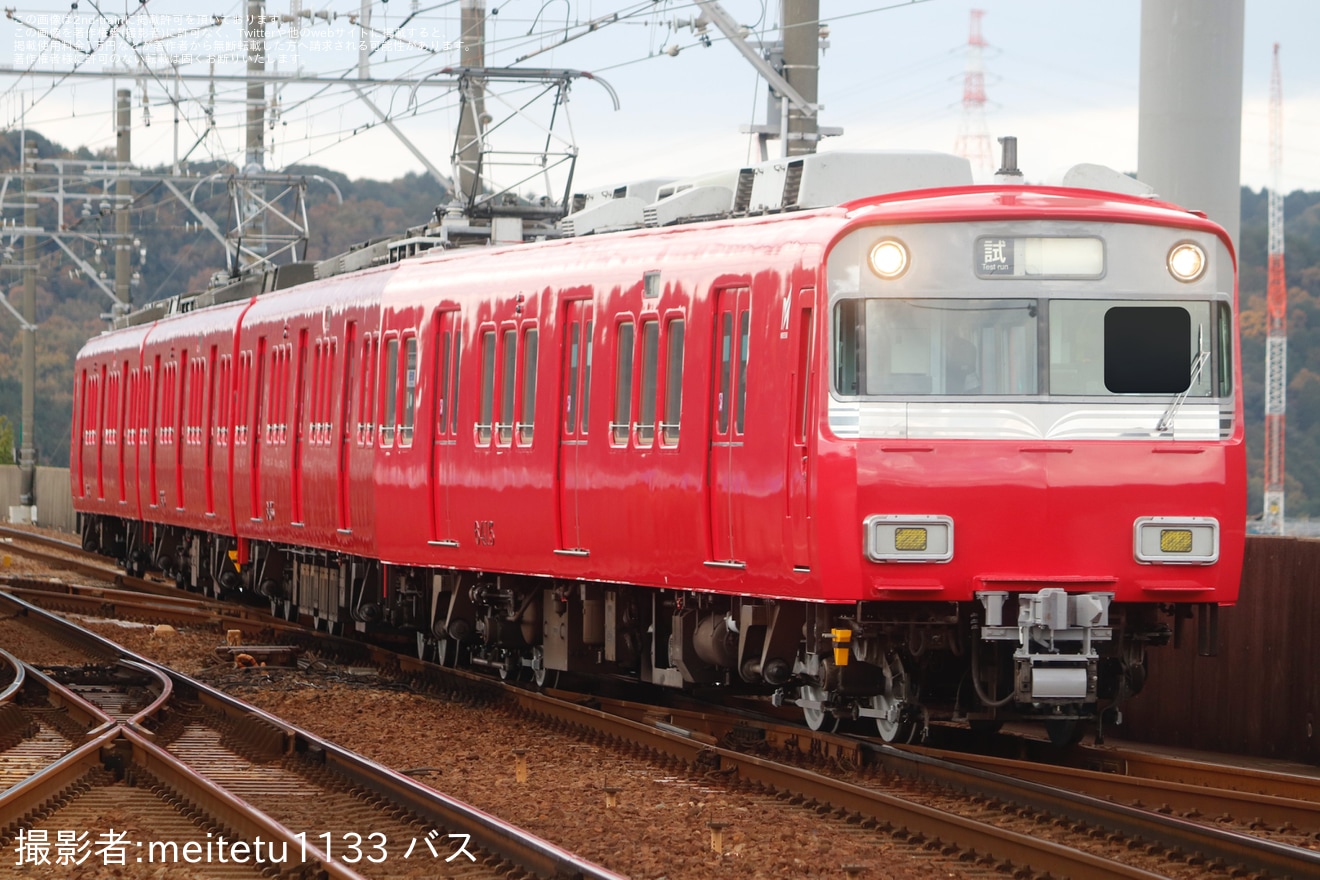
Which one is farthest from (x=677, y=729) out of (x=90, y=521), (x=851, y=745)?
(x=90, y=521)

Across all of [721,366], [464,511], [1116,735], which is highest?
[721,366]

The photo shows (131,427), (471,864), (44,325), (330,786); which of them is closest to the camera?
(471,864)

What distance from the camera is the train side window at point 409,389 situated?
17.2m

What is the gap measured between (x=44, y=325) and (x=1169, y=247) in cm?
8416

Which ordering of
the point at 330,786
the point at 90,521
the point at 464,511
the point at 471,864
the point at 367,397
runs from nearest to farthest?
the point at 471,864 → the point at 330,786 → the point at 464,511 → the point at 367,397 → the point at 90,521

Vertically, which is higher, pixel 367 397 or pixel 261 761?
pixel 367 397

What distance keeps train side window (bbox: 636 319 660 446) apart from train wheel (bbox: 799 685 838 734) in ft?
6.49

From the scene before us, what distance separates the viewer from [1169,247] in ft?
37.8

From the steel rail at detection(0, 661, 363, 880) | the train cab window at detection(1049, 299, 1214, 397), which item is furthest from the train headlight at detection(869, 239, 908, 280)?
the steel rail at detection(0, 661, 363, 880)

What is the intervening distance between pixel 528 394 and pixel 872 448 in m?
4.67

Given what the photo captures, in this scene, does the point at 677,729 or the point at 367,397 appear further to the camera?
the point at 367,397

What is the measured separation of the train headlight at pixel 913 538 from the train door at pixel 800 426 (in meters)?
0.51

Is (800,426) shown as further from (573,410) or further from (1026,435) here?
(573,410)

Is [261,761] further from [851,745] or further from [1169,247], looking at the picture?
[1169,247]
